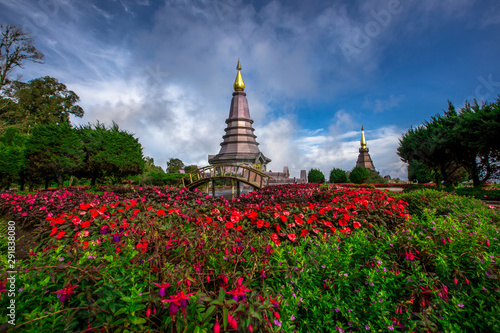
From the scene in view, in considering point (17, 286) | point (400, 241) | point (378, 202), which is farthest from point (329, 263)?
point (378, 202)

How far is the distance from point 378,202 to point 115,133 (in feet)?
58.4

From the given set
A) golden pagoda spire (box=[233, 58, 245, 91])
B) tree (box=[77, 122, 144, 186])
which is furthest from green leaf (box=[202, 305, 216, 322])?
golden pagoda spire (box=[233, 58, 245, 91])

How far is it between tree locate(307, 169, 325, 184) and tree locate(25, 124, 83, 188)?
22.3m

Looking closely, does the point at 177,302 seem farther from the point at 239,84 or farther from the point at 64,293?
the point at 239,84

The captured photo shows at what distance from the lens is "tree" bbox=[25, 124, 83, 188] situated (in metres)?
15.3

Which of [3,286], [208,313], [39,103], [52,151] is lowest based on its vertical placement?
[208,313]

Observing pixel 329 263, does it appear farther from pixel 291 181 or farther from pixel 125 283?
pixel 291 181

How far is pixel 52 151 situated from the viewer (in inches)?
611

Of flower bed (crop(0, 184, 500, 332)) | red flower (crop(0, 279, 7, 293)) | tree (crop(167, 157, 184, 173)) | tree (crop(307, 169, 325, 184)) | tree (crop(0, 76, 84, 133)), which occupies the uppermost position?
tree (crop(0, 76, 84, 133))

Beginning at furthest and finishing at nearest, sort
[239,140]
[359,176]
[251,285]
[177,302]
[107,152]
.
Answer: [239,140]
[359,176]
[107,152]
[251,285]
[177,302]

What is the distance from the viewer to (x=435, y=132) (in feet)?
60.4

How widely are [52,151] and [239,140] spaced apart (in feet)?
72.7

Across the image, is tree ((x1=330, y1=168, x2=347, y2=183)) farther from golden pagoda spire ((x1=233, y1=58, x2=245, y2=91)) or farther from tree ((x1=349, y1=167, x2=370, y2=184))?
golden pagoda spire ((x1=233, y1=58, x2=245, y2=91))

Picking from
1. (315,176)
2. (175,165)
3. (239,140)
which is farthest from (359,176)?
(175,165)
